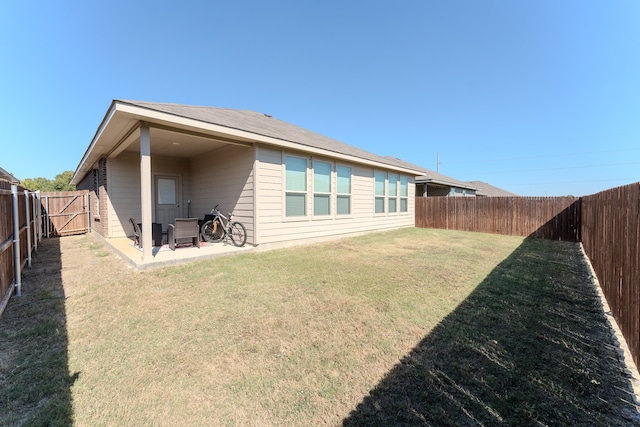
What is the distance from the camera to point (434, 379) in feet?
6.43

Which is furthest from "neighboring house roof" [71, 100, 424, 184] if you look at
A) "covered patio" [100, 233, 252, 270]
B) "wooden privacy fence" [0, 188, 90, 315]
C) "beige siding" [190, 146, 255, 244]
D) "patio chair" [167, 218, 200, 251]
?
"covered patio" [100, 233, 252, 270]

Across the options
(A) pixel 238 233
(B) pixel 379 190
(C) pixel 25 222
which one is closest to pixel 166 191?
(C) pixel 25 222

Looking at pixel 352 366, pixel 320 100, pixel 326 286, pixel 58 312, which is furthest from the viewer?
pixel 320 100

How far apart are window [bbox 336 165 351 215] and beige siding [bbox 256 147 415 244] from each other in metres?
0.19

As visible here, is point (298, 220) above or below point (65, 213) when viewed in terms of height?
below

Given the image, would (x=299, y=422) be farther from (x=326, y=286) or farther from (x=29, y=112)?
(x=29, y=112)

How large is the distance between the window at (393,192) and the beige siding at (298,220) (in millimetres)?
1124

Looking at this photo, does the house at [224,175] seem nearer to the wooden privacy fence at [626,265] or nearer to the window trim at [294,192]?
the window trim at [294,192]

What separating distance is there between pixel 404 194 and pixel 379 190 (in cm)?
245

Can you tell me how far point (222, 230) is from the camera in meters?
7.40

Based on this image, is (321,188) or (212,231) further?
(321,188)

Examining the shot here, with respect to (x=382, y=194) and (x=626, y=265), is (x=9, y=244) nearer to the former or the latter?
(x=626, y=265)

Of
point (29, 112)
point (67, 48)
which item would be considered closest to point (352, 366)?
point (67, 48)

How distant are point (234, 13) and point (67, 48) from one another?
7020 mm
